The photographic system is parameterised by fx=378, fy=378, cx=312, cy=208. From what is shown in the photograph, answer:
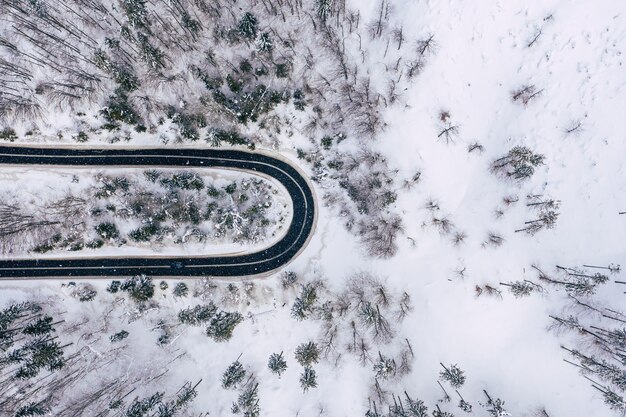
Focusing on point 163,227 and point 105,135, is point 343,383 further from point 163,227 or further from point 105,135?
point 105,135

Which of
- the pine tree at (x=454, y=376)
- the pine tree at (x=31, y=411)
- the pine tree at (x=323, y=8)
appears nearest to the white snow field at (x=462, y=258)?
the pine tree at (x=454, y=376)

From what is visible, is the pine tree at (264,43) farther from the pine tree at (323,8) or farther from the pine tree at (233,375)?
the pine tree at (233,375)

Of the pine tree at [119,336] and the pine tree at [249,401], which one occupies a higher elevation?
the pine tree at [119,336]

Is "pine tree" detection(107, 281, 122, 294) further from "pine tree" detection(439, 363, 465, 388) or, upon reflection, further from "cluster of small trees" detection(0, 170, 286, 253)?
"pine tree" detection(439, 363, 465, 388)

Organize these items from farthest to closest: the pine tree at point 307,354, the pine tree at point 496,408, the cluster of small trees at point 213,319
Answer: the pine tree at point 307,354, the cluster of small trees at point 213,319, the pine tree at point 496,408

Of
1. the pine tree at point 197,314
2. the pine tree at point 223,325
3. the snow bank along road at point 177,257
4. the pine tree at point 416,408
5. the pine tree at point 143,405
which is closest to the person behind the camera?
the pine tree at point 416,408

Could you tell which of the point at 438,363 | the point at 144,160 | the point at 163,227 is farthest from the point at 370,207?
the point at 144,160

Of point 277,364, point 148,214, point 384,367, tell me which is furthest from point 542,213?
point 148,214
